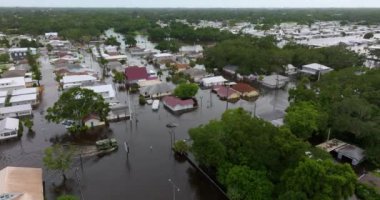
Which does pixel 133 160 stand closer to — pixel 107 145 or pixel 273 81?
pixel 107 145

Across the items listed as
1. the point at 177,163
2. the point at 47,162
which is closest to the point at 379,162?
the point at 177,163

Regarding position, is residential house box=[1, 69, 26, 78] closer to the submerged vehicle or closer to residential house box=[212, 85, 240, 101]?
the submerged vehicle

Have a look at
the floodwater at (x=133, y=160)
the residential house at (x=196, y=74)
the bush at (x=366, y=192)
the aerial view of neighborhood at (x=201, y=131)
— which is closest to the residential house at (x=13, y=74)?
the aerial view of neighborhood at (x=201, y=131)

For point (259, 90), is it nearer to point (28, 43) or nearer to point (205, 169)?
point (205, 169)

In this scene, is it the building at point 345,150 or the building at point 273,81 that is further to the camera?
the building at point 273,81

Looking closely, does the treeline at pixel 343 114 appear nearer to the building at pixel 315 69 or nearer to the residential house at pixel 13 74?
the building at pixel 315 69

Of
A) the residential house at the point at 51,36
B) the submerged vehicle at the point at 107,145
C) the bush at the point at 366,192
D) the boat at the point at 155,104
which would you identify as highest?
the residential house at the point at 51,36
